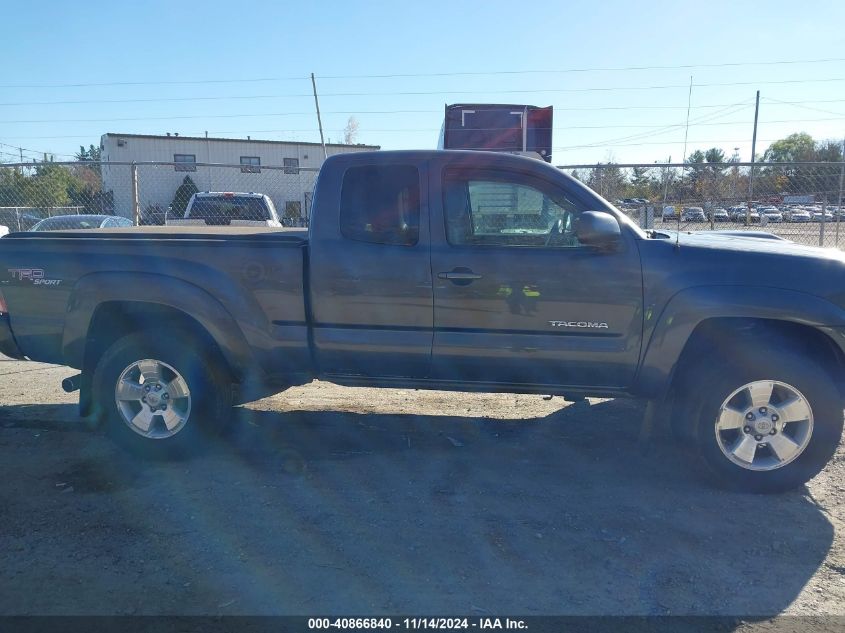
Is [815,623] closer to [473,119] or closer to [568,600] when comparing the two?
[568,600]

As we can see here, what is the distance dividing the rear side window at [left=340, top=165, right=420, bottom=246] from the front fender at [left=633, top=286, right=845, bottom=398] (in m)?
1.67

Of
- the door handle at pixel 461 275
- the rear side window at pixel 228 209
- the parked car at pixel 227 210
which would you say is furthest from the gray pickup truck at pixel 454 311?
the rear side window at pixel 228 209

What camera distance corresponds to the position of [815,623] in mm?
2965

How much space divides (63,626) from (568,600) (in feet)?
7.22

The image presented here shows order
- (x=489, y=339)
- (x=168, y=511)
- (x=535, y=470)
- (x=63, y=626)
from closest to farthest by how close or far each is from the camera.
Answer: (x=63, y=626), (x=168, y=511), (x=489, y=339), (x=535, y=470)

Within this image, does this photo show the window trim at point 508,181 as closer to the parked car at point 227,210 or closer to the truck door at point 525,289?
the truck door at point 525,289

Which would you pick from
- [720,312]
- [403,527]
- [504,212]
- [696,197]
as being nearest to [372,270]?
[504,212]

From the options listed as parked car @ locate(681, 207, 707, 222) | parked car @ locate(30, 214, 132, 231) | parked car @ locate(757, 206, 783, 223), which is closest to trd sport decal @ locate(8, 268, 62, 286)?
parked car @ locate(30, 214, 132, 231)

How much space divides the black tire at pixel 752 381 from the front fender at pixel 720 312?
23 centimetres

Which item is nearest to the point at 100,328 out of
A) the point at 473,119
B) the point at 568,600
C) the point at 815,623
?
the point at 568,600

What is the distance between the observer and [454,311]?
435cm

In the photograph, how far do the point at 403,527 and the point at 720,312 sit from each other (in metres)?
2.23

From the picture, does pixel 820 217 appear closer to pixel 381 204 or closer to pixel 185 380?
pixel 381 204

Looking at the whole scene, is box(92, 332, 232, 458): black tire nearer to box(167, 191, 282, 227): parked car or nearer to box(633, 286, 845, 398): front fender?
box(633, 286, 845, 398): front fender
